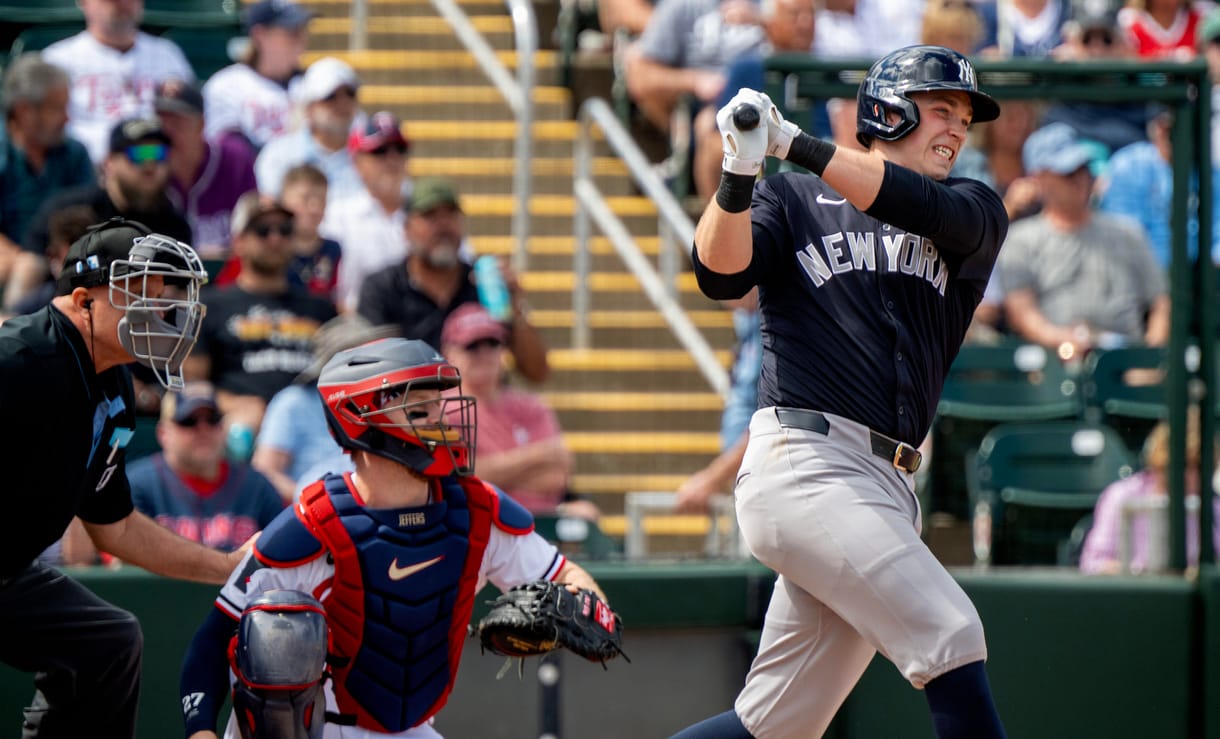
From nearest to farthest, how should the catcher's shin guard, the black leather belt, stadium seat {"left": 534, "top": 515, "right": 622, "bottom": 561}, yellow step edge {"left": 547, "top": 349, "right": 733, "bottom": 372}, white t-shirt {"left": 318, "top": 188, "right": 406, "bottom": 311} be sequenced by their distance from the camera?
the catcher's shin guard, the black leather belt, stadium seat {"left": 534, "top": 515, "right": 622, "bottom": 561}, white t-shirt {"left": 318, "top": 188, "right": 406, "bottom": 311}, yellow step edge {"left": 547, "top": 349, "right": 733, "bottom": 372}

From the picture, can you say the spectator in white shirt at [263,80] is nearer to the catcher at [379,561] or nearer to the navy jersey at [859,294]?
the catcher at [379,561]

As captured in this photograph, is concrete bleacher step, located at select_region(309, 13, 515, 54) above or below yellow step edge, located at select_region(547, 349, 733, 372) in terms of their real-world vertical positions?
above

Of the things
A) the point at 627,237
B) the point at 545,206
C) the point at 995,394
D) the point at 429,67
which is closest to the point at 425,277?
the point at 627,237

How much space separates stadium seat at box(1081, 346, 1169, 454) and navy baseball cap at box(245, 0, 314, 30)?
15.6 ft

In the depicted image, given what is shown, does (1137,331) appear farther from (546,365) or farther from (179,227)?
(179,227)

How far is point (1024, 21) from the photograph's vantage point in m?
10.1

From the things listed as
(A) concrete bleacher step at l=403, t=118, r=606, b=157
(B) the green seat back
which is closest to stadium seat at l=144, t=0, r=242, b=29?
(A) concrete bleacher step at l=403, t=118, r=606, b=157

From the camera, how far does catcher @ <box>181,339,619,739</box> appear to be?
3.88 metres

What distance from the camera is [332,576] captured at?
3938 millimetres

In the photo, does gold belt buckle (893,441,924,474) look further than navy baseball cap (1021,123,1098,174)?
No

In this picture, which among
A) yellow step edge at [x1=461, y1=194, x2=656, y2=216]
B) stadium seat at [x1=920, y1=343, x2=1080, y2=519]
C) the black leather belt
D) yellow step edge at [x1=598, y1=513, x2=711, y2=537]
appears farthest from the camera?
yellow step edge at [x1=461, y1=194, x2=656, y2=216]

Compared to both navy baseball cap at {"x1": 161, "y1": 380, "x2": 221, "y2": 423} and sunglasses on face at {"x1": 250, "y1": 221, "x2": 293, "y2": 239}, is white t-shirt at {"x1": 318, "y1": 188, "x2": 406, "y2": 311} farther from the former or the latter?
navy baseball cap at {"x1": 161, "y1": 380, "x2": 221, "y2": 423}

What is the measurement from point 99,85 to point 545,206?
104 inches

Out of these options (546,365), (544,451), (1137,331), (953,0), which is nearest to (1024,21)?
(953,0)
